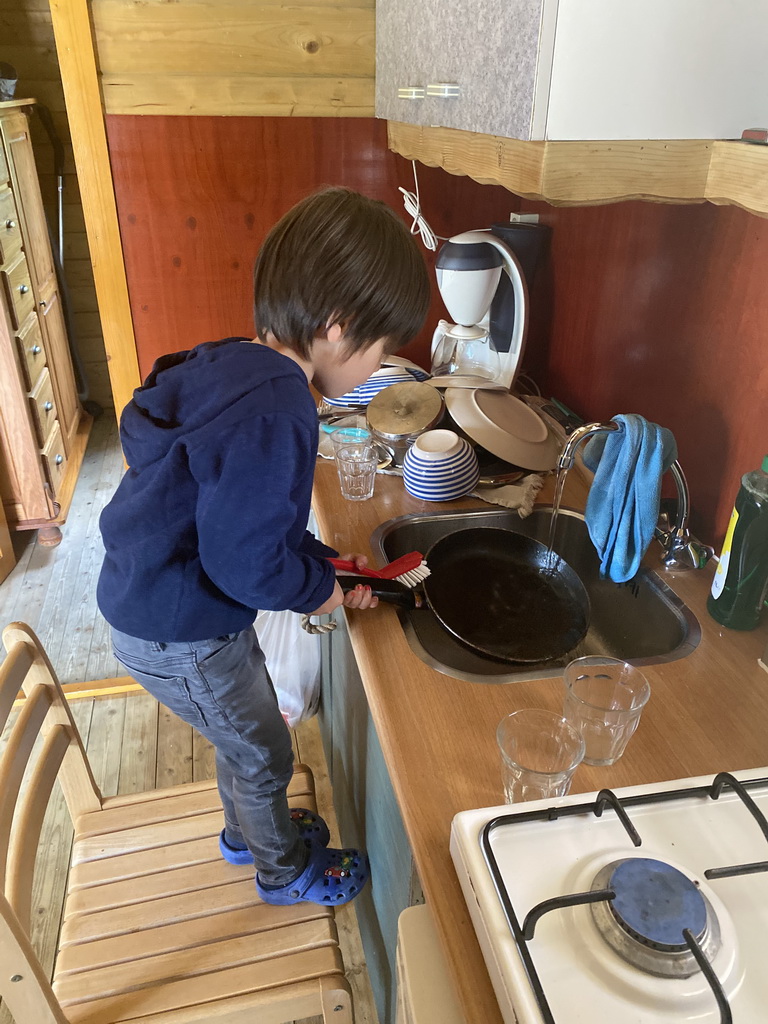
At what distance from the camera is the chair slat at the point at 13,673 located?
0.91 metres

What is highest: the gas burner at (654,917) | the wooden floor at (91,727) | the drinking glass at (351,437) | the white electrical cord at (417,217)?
the white electrical cord at (417,217)

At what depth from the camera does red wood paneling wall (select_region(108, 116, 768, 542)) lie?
3.45 ft

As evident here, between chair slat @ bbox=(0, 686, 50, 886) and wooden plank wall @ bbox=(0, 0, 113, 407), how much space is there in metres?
3.19

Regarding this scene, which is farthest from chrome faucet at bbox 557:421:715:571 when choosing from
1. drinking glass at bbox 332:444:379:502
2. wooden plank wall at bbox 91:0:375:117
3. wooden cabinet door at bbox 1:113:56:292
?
wooden cabinet door at bbox 1:113:56:292

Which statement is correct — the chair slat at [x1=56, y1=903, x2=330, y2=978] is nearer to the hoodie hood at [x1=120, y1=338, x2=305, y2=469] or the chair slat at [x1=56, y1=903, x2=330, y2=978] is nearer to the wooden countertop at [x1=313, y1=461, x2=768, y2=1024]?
the wooden countertop at [x1=313, y1=461, x2=768, y2=1024]

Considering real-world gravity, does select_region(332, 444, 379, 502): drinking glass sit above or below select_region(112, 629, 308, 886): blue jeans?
above

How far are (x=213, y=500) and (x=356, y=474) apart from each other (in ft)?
A: 1.57

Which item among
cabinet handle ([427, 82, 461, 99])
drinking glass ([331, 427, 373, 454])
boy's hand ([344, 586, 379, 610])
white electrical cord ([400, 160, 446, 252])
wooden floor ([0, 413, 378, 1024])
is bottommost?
wooden floor ([0, 413, 378, 1024])

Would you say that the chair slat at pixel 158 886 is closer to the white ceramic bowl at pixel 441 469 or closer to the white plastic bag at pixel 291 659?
the white plastic bag at pixel 291 659

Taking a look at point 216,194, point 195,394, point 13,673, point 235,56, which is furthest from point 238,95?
point 13,673

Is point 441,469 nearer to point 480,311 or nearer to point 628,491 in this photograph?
point 628,491

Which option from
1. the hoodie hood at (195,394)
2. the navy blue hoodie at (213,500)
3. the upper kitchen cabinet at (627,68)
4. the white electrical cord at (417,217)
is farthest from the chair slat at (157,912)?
the white electrical cord at (417,217)

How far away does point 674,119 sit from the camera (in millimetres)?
812

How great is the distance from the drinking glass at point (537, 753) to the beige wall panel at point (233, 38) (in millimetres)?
1493
